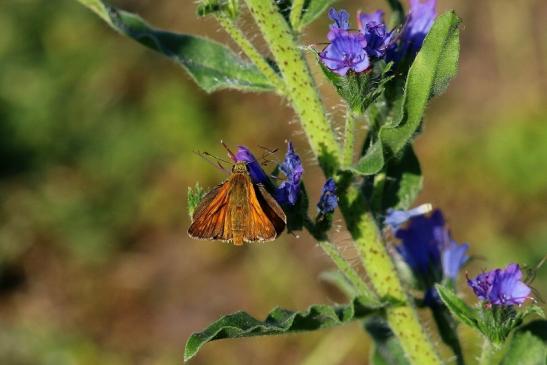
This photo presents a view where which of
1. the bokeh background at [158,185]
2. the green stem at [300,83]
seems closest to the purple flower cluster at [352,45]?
the green stem at [300,83]

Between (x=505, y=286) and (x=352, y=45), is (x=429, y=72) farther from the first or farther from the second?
(x=505, y=286)

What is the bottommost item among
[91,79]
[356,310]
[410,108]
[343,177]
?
[91,79]

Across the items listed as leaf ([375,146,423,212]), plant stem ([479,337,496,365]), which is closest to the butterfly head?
leaf ([375,146,423,212])

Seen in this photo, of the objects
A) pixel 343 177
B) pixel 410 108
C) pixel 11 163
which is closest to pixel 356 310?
pixel 343 177

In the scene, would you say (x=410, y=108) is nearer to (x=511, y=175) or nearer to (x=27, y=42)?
(x=511, y=175)

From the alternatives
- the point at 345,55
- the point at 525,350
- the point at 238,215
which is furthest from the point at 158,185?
the point at 345,55

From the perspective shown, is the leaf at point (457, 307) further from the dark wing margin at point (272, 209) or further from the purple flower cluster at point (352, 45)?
the purple flower cluster at point (352, 45)
